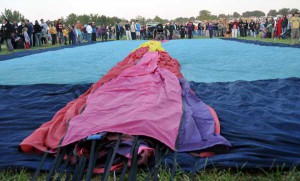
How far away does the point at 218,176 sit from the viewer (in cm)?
169

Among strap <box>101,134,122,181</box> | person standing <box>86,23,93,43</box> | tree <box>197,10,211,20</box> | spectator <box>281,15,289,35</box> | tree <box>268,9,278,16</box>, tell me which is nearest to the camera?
strap <box>101,134,122,181</box>

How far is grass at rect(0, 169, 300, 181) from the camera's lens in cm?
166

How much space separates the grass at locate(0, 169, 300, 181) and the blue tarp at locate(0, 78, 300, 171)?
0.15 ft

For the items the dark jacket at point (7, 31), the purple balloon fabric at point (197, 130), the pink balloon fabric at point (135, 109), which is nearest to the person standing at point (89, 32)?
the dark jacket at point (7, 31)

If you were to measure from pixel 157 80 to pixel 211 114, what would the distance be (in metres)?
0.88

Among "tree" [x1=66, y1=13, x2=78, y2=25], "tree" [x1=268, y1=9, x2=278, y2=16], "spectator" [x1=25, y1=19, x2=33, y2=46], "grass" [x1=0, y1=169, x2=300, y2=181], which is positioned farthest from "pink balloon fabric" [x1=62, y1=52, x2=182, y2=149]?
"tree" [x1=268, y1=9, x2=278, y2=16]

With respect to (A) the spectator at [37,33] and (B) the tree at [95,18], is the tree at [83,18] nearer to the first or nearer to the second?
(B) the tree at [95,18]

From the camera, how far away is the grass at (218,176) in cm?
166

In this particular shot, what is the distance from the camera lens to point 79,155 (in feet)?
5.89

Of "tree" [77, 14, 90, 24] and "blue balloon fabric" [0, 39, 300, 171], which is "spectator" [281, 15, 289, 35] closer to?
"blue balloon fabric" [0, 39, 300, 171]

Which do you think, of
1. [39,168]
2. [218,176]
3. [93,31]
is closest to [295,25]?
[93,31]

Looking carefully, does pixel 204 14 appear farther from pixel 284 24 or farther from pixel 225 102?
pixel 225 102

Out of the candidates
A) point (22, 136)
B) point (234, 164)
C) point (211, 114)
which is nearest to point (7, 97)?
point (22, 136)

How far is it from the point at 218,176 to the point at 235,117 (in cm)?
97
